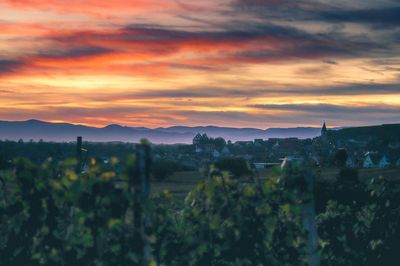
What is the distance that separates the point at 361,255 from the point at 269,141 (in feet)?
498

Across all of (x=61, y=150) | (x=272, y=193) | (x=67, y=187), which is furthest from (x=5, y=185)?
(x=61, y=150)

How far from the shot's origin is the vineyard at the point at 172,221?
23.5 feet

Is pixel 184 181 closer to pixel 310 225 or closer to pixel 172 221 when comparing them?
pixel 310 225

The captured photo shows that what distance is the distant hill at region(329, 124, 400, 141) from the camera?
15825 cm

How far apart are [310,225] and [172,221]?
186 cm

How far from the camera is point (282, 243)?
28.9 ft

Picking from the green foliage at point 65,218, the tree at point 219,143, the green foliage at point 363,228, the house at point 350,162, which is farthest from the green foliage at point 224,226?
the tree at point 219,143

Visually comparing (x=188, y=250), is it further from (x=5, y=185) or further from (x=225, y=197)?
(x=5, y=185)

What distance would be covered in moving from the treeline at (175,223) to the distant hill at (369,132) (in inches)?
5866

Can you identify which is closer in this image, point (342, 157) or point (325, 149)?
point (342, 157)

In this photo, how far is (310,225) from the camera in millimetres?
8812

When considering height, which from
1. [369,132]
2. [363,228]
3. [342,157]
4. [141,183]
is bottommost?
[363,228]

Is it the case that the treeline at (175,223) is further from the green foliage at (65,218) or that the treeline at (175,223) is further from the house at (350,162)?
the house at (350,162)

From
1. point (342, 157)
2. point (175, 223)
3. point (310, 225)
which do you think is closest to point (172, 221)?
point (175, 223)
